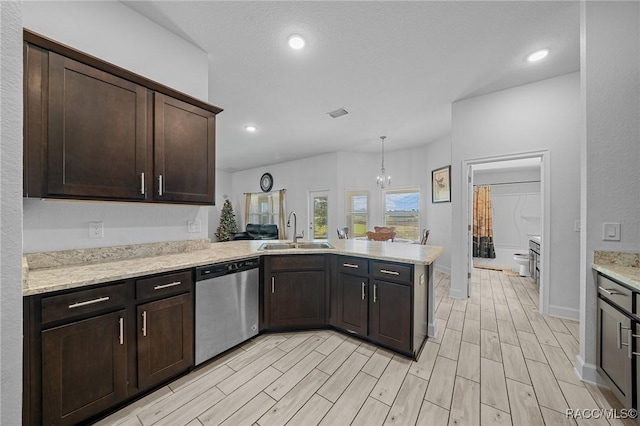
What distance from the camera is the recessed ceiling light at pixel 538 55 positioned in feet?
8.07

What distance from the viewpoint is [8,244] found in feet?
1.86

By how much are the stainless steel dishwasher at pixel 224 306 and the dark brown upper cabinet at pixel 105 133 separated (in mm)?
732

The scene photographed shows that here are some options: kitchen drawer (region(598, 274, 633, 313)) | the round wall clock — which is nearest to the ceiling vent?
kitchen drawer (region(598, 274, 633, 313))

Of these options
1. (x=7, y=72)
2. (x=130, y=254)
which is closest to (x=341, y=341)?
(x=130, y=254)

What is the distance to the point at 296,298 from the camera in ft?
8.22

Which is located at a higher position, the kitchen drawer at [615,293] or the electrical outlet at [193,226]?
the electrical outlet at [193,226]

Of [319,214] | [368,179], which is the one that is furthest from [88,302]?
[368,179]

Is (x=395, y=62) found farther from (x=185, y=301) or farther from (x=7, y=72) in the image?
(x=185, y=301)

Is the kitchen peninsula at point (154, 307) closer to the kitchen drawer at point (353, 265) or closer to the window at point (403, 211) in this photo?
the kitchen drawer at point (353, 265)

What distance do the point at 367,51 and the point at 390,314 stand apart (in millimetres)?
2584

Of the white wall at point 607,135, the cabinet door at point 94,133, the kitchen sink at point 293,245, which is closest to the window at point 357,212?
the kitchen sink at point 293,245

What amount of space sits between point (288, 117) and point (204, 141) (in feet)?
6.99

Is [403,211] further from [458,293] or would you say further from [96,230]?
[96,230]

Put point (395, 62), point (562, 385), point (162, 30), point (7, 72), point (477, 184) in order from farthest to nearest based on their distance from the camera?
point (477, 184)
point (395, 62)
point (162, 30)
point (562, 385)
point (7, 72)
